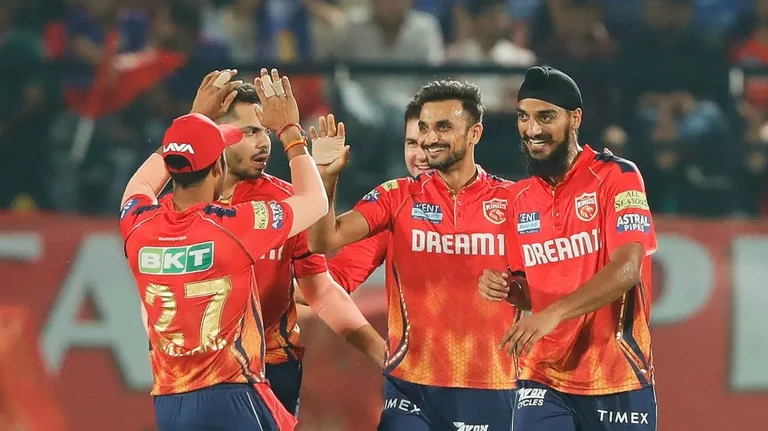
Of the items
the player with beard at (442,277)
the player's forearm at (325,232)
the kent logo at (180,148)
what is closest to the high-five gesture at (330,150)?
the player's forearm at (325,232)

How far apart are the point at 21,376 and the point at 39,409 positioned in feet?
0.89

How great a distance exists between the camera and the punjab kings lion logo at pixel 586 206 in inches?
225

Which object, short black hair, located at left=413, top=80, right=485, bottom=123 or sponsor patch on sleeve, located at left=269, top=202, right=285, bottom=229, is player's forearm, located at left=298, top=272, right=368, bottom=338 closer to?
short black hair, located at left=413, top=80, right=485, bottom=123

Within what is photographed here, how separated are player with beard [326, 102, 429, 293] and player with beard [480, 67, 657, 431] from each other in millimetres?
950

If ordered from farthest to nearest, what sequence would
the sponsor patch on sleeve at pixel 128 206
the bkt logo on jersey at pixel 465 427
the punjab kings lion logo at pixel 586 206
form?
the bkt logo on jersey at pixel 465 427
the punjab kings lion logo at pixel 586 206
the sponsor patch on sleeve at pixel 128 206

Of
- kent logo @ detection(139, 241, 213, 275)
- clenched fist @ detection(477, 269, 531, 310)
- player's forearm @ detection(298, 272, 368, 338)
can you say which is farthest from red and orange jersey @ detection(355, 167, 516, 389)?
kent logo @ detection(139, 241, 213, 275)

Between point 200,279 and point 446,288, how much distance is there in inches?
60.5

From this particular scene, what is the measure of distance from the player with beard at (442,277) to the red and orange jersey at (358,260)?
183 mm

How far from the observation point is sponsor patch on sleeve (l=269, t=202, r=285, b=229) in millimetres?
5219

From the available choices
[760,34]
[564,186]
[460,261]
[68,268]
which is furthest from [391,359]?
[760,34]

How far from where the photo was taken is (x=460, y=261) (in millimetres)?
6254

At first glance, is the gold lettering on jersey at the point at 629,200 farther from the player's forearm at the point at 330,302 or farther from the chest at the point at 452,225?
the player's forearm at the point at 330,302

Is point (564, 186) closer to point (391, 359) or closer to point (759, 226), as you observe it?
point (391, 359)

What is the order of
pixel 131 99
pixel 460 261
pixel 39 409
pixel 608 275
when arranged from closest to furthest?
pixel 608 275, pixel 460 261, pixel 39 409, pixel 131 99
